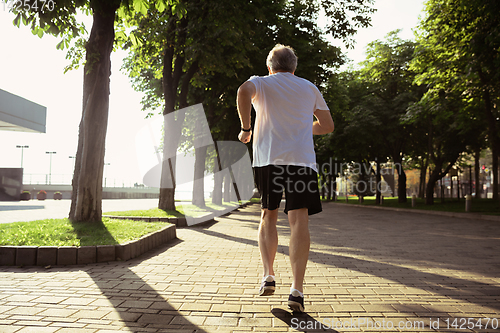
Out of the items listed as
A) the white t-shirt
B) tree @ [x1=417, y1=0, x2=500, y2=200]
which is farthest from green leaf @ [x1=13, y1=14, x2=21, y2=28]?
tree @ [x1=417, y1=0, x2=500, y2=200]

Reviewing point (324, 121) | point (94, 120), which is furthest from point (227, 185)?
point (324, 121)

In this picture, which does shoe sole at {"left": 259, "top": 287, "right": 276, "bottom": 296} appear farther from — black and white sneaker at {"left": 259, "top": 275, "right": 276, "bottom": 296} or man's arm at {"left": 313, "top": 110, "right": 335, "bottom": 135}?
man's arm at {"left": 313, "top": 110, "right": 335, "bottom": 135}

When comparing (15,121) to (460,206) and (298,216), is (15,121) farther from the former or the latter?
(460,206)

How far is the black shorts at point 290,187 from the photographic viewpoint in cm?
331

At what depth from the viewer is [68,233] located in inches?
245

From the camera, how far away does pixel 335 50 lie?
19.3 m

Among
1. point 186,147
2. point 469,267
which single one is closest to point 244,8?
point 469,267

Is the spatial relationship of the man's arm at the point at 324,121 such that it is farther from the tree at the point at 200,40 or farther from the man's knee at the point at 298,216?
the tree at the point at 200,40

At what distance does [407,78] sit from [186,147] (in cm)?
1599

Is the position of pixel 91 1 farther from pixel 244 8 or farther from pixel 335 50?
pixel 335 50

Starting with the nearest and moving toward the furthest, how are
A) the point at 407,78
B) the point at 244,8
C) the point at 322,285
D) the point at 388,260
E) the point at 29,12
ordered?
the point at 322,285 → the point at 388,260 → the point at 29,12 → the point at 244,8 → the point at 407,78

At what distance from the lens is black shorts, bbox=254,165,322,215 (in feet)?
10.9

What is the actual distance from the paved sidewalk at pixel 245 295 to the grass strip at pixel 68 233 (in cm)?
60

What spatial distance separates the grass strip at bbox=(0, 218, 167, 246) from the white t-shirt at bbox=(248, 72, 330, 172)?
3279 millimetres
